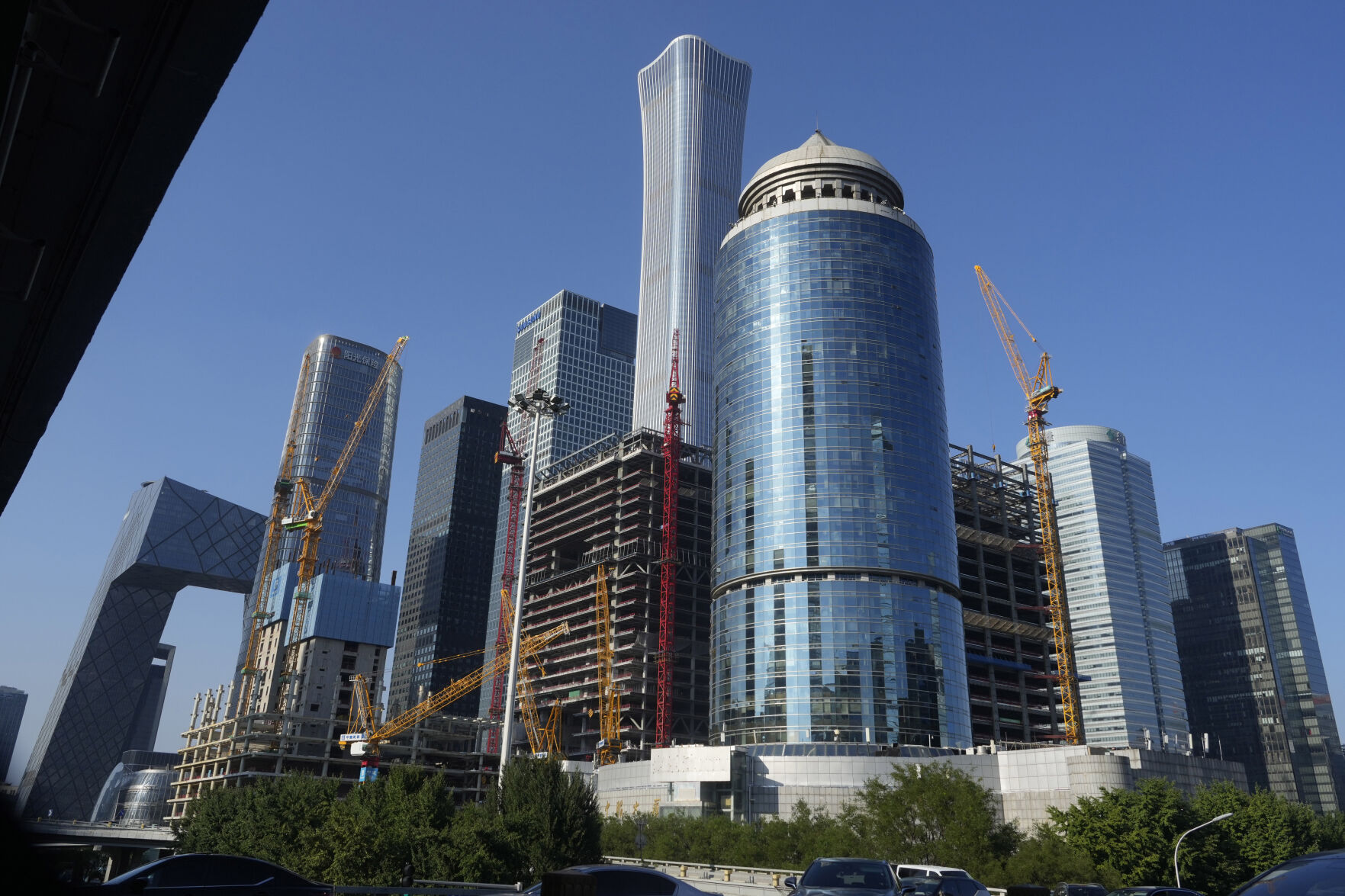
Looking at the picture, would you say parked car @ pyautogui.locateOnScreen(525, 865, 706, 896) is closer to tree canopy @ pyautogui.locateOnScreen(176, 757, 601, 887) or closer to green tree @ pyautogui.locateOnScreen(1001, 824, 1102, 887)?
tree canopy @ pyautogui.locateOnScreen(176, 757, 601, 887)

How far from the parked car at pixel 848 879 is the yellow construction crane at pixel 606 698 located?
15595 cm

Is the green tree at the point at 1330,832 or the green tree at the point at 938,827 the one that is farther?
the green tree at the point at 1330,832

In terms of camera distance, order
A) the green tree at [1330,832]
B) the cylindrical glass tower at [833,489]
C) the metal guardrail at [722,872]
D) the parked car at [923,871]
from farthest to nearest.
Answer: the cylindrical glass tower at [833,489], the green tree at [1330,832], the metal guardrail at [722,872], the parked car at [923,871]

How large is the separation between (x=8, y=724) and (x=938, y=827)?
230 feet

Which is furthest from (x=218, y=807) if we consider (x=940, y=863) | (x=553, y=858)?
(x=940, y=863)

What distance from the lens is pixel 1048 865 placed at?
2345 inches

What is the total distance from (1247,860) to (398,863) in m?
71.1

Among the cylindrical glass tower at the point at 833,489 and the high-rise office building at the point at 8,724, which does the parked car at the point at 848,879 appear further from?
the cylindrical glass tower at the point at 833,489

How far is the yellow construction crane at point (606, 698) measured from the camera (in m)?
180

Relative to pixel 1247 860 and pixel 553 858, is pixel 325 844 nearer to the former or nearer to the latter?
pixel 553 858

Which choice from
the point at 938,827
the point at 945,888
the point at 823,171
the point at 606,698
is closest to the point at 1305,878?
the point at 945,888

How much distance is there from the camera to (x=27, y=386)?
15852mm

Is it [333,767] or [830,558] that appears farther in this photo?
[333,767]

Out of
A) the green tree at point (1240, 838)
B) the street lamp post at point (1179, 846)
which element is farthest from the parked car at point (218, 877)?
the green tree at point (1240, 838)
